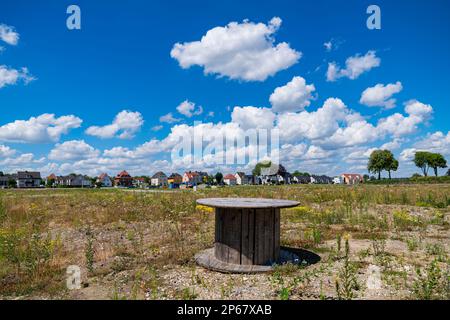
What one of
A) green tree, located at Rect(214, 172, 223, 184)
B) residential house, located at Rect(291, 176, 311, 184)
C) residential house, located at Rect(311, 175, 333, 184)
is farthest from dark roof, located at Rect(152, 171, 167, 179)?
residential house, located at Rect(311, 175, 333, 184)

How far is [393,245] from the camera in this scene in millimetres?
7363

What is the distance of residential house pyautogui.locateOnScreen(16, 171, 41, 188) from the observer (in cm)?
10212

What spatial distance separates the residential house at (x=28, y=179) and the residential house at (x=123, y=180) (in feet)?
89.0

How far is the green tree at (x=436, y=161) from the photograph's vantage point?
8969cm

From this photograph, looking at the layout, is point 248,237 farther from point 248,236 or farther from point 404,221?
point 404,221

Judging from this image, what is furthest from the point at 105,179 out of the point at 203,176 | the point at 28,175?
the point at 203,176

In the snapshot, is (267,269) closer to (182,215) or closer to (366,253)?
(366,253)

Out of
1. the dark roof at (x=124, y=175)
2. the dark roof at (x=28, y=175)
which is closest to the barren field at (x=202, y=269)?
the dark roof at (x=28, y=175)

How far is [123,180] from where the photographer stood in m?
116

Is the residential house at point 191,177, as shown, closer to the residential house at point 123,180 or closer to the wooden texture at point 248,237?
the residential house at point 123,180

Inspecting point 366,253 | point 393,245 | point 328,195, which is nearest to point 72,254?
point 366,253

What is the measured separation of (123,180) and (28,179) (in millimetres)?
32418

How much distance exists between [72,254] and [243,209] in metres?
4.30
